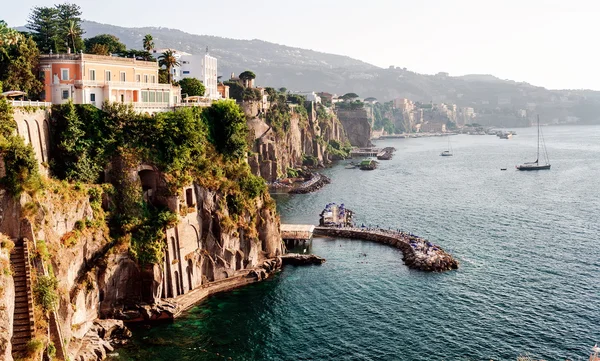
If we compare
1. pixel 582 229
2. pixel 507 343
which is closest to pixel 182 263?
pixel 507 343

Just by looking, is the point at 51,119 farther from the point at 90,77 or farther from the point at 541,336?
the point at 541,336

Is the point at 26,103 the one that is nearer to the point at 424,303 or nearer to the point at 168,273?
the point at 168,273

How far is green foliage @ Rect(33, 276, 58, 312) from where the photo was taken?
43094 mm

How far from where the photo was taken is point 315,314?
61406 mm

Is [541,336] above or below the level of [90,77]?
below

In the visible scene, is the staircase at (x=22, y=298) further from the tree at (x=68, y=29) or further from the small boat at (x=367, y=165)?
the small boat at (x=367, y=165)

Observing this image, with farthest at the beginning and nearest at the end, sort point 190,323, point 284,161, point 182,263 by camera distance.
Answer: point 284,161 < point 182,263 < point 190,323

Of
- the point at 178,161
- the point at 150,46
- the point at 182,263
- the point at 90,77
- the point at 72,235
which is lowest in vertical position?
the point at 182,263

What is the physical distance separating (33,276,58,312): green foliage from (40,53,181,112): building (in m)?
24.7

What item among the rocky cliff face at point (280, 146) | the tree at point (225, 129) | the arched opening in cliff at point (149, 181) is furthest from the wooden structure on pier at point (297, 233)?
the rocky cliff face at point (280, 146)

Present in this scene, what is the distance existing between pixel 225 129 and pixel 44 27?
95.9 ft

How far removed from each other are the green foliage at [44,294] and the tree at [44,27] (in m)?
46.4

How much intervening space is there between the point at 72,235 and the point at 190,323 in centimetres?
1396

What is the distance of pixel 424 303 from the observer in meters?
64.4
